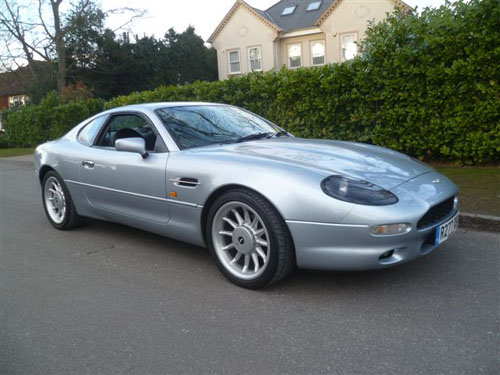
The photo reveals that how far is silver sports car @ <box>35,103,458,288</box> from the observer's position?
9.63ft

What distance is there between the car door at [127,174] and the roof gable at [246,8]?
23043 mm

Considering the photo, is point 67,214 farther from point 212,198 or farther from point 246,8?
point 246,8

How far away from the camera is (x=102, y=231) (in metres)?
5.12

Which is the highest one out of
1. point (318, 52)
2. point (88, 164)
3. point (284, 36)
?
point (284, 36)

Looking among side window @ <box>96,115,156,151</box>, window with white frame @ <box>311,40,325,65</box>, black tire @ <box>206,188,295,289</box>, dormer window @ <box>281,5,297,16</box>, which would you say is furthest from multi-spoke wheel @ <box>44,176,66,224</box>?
dormer window @ <box>281,5,297,16</box>

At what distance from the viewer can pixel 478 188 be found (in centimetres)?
594

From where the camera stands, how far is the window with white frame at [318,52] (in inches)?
1008

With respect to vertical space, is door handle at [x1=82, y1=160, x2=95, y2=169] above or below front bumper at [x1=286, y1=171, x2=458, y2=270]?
above

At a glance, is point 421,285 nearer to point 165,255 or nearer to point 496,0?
point 165,255

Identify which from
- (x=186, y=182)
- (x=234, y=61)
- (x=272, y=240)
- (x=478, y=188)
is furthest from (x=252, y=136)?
(x=234, y=61)

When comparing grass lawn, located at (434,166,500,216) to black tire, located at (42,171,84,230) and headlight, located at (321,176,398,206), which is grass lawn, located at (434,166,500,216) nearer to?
headlight, located at (321,176,398,206)

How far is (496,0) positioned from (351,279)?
5.63 m

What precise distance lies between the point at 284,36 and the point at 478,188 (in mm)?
22292

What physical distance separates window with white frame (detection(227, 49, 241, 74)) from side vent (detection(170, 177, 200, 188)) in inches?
972
